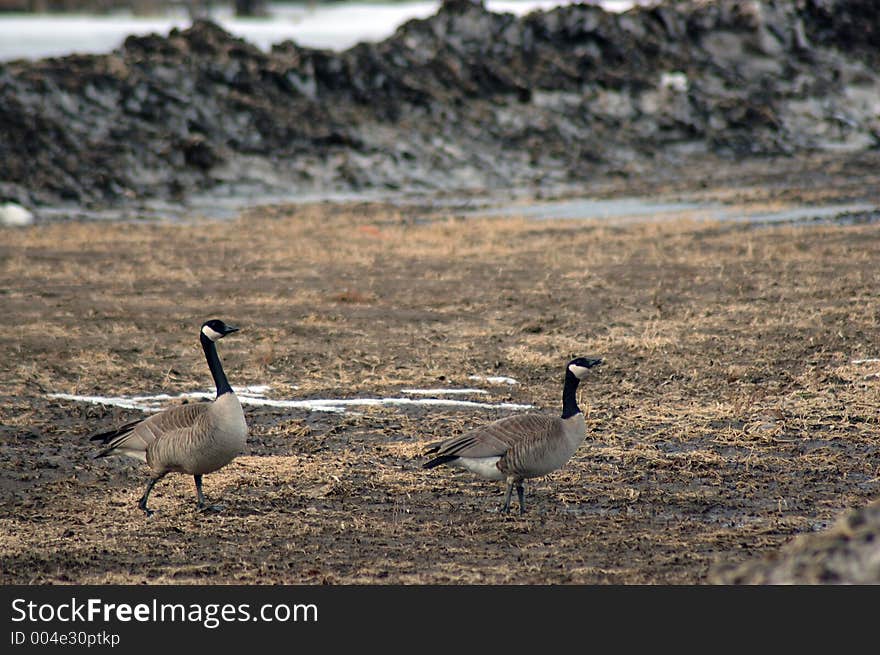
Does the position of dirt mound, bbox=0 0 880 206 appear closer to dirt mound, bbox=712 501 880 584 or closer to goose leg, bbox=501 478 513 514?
goose leg, bbox=501 478 513 514

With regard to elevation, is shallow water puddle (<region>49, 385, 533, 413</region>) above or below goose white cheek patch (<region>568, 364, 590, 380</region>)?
below

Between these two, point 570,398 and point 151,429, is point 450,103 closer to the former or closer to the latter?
point 570,398

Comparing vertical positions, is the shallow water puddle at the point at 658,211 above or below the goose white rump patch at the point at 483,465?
below

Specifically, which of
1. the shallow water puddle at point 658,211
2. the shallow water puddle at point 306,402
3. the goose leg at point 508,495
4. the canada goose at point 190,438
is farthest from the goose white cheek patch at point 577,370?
the shallow water puddle at point 658,211

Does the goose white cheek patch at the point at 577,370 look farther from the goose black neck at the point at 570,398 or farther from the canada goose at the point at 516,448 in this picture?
the canada goose at the point at 516,448

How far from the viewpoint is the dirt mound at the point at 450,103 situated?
39.6 m

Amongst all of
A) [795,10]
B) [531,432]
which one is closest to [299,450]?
[531,432]

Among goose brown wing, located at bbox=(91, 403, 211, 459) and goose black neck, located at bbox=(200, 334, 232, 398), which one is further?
goose black neck, located at bbox=(200, 334, 232, 398)

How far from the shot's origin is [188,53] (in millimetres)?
45250

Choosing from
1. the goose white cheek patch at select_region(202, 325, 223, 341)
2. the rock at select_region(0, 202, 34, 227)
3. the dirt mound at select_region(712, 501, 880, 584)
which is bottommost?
the rock at select_region(0, 202, 34, 227)

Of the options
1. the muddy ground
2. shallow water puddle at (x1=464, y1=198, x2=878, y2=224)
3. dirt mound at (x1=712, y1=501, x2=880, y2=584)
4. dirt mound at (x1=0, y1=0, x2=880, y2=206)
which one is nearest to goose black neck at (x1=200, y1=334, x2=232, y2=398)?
the muddy ground

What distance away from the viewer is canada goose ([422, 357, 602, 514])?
924 cm

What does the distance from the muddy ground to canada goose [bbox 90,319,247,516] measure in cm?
44

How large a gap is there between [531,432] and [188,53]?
128 ft
